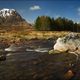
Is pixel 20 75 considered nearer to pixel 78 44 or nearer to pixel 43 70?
pixel 43 70

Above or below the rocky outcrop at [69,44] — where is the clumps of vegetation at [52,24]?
above

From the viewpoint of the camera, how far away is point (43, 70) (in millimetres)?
26922

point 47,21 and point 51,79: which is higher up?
point 47,21

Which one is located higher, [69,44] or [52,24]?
[52,24]

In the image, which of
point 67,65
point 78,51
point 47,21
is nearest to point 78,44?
point 78,51

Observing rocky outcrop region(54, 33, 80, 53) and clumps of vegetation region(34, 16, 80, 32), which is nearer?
rocky outcrop region(54, 33, 80, 53)

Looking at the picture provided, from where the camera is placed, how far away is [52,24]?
137 metres

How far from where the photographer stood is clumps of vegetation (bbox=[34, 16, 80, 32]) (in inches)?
5226

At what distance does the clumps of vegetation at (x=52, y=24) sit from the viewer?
436 feet

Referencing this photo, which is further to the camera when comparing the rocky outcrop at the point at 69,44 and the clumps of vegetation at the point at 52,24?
the clumps of vegetation at the point at 52,24

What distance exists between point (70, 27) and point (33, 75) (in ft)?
408

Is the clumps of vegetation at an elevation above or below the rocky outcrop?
above

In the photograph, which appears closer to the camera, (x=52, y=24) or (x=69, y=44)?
(x=69, y=44)

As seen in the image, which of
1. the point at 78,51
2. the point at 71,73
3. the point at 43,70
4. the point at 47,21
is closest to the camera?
the point at 71,73
